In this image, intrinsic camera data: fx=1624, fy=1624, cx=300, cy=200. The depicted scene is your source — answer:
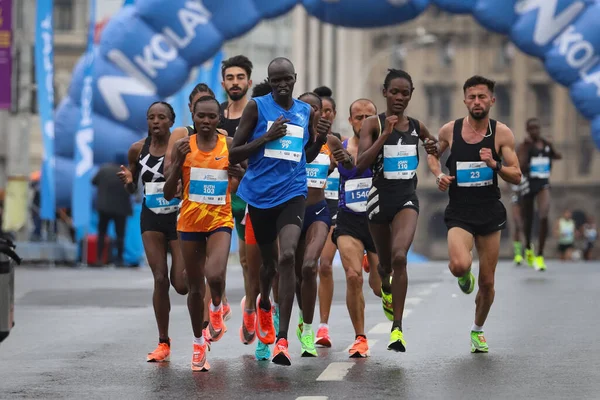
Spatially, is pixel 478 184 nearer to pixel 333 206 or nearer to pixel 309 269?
A: pixel 309 269

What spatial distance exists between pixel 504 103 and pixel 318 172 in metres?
95.0

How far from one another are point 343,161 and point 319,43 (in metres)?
86.2

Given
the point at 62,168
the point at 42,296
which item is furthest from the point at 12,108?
the point at 42,296

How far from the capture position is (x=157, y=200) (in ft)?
36.3

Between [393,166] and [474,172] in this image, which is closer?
[393,166]

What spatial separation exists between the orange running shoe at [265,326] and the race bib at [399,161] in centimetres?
137

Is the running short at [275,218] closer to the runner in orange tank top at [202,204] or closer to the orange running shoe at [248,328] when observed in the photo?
the runner in orange tank top at [202,204]

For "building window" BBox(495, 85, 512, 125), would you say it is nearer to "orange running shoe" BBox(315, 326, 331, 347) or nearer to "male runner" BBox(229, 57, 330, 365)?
"orange running shoe" BBox(315, 326, 331, 347)

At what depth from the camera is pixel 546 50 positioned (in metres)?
26.7

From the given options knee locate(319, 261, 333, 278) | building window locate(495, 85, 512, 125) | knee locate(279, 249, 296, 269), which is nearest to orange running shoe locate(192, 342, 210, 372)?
knee locate(279, 249, 296, 269)

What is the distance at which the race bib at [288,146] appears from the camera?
1048cm

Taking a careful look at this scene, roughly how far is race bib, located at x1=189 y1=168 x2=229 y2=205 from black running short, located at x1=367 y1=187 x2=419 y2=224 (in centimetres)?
132

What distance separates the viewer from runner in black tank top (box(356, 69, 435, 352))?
436 inches

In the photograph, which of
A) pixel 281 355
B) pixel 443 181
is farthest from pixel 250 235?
pixel 281 355
